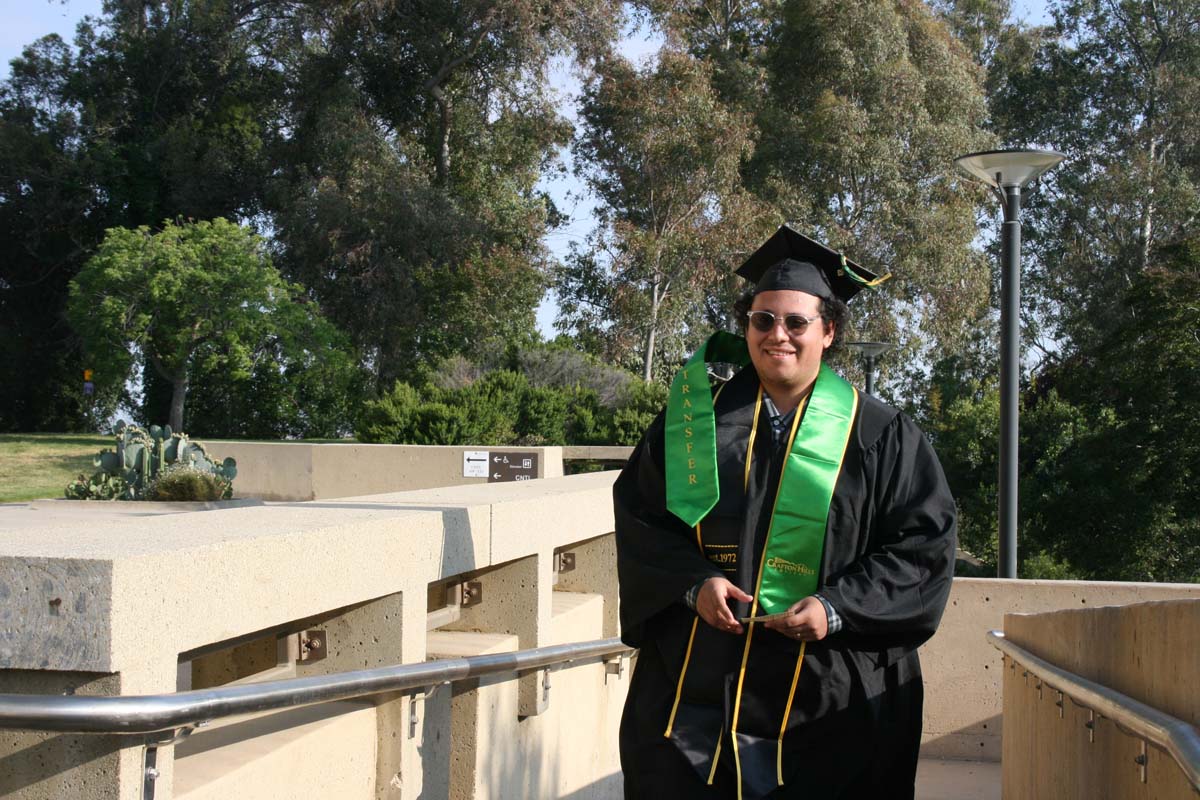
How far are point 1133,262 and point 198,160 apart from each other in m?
27.3

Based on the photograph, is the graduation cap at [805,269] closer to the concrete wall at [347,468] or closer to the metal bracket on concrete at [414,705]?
the metal bracket on concrete at [414,705]

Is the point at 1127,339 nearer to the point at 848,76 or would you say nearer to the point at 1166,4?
the point at 848,76

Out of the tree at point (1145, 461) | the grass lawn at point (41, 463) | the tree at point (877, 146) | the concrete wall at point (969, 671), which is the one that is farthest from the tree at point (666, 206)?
the concrete wall at point (969, 671)

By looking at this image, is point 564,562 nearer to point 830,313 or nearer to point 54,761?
point 830,313

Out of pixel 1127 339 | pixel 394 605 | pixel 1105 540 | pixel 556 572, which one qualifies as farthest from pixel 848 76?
pixel 394 605

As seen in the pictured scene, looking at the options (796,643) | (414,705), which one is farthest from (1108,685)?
(414,705)

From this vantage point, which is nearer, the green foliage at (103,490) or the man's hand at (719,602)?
the man's hand at (719,602)

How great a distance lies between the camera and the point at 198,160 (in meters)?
35.2

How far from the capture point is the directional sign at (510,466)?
1496 centimetres

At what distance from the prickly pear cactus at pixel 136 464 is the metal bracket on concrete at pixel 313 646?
8024 millimetres

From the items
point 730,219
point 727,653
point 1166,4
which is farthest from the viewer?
point 1166,4

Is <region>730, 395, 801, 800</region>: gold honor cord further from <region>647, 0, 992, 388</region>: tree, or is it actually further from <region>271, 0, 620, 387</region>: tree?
<region>647, 0, 992, 388</region>: tree

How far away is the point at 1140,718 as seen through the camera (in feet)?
8.84

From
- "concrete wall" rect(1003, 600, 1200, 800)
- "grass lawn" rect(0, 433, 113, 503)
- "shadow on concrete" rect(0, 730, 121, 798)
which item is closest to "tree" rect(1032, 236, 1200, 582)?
"grass lawn" rect(0, 433, 113, 503)
